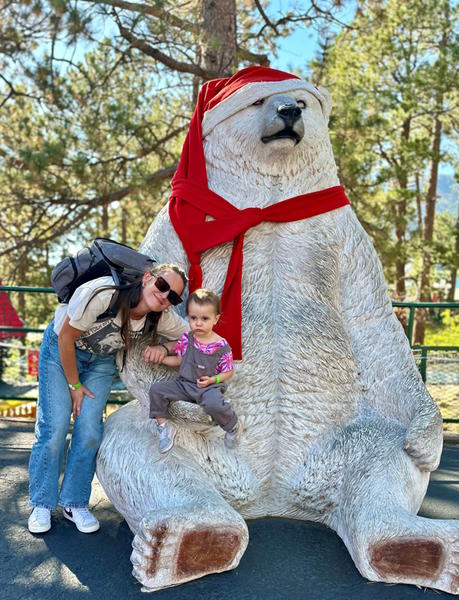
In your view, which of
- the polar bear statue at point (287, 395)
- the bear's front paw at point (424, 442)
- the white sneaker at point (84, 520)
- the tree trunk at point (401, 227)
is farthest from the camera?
the tree trunk at point (401, 227)

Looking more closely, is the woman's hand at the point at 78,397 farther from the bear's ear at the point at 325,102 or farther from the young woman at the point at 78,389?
the bear's ear at the point at 325,102

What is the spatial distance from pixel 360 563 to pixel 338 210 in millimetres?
1439

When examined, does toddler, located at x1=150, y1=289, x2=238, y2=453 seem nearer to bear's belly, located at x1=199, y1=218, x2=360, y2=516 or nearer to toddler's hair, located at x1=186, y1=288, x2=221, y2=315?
toddler's hair, located at x1=186, y1=288, x2=221, y2=315

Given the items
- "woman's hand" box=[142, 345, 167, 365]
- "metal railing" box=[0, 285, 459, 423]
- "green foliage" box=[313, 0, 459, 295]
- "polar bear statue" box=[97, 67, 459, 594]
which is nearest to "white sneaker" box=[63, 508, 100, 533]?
"polar bear statue" box=[97, 67, 459, 594]

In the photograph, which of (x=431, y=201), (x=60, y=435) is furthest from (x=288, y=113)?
(x=431, y=201)

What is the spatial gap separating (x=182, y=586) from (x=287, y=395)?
2.65ft

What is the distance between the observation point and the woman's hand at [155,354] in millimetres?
2283

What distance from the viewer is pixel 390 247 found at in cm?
989

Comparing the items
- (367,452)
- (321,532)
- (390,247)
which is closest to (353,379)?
(367,452)

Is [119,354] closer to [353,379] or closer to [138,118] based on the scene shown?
[353,379]

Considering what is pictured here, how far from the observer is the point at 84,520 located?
2539 millimetres

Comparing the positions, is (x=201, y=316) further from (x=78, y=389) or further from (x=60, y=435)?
(x=60, y=435)

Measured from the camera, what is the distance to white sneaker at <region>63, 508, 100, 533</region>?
8.28ft

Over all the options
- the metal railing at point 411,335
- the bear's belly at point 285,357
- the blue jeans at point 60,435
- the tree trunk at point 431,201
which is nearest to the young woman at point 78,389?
the blue jeans at point 60,435
